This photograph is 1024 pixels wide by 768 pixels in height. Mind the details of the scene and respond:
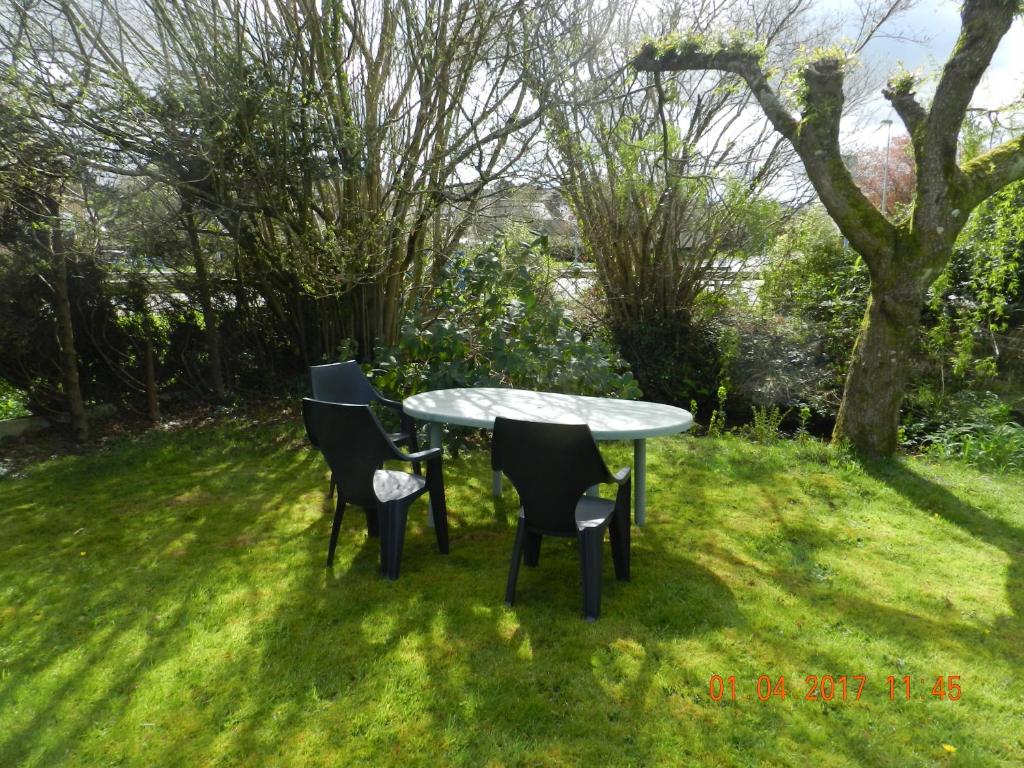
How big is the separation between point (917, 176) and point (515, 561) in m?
3.90

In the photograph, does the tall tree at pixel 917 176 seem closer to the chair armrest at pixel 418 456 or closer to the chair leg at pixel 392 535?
the chair armrest at pixel 418 456

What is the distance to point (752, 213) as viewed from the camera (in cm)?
666

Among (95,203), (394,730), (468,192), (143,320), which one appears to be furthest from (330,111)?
(394,730)

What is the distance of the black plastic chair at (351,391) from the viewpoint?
3.86 metres

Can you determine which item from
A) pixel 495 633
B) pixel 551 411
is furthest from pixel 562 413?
pixel 495 633

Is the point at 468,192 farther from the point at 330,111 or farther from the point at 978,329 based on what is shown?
the point at 978,329

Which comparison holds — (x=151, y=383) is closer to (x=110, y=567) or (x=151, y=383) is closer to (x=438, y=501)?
(x=110, y=567)

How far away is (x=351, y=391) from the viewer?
407 centimetres

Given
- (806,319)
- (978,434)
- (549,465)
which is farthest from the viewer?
(806,319)

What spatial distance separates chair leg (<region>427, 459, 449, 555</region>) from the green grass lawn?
13 cm

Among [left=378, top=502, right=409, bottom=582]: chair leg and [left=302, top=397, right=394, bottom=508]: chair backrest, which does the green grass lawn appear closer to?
[left=378, top=502, right=409, bottom=582]: chair leg

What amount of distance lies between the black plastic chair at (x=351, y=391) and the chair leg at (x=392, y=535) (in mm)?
917

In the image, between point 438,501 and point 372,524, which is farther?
point 372,524

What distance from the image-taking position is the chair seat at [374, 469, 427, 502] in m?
3.02
